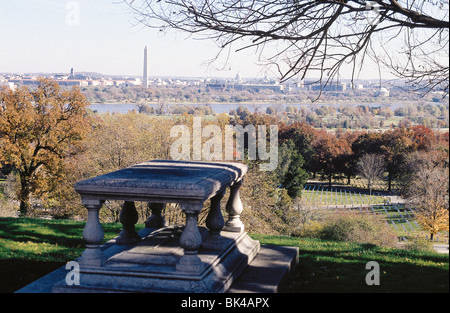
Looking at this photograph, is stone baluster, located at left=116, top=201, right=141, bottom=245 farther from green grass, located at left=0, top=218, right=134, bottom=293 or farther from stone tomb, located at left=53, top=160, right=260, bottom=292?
green grass, located at left=0, top=218, right=134, bottom=293

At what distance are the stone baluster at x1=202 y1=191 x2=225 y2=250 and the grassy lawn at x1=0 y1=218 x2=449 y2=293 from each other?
4.09 feet

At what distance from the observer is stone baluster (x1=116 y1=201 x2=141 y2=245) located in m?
7.36

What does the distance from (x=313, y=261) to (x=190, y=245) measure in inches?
133

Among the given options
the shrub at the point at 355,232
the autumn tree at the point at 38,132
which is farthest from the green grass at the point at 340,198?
the autumn tree at the point at 38,132

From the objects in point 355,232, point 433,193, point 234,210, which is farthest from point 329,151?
point 234,210

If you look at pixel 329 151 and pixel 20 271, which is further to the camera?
pixel 329 151

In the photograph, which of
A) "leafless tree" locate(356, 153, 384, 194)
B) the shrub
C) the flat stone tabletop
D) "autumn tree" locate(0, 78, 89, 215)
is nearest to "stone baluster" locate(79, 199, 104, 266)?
the flat stone tabletop

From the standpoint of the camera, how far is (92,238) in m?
6.06

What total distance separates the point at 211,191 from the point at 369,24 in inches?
142

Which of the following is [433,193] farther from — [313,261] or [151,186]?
[151,186]

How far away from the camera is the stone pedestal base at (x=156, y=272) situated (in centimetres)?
574

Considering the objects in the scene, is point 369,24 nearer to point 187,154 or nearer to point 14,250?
point 14,250

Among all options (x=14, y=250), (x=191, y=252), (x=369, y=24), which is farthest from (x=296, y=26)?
(x=14, y=250)

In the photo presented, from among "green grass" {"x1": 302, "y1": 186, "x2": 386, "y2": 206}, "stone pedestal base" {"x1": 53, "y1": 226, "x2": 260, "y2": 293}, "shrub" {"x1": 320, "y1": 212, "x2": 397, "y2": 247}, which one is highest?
"stone pedestal base" {"x1": 53, "y1": 226, "x2": 260, "y2": 293}
